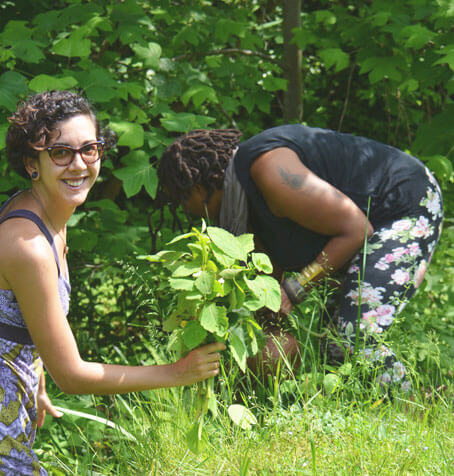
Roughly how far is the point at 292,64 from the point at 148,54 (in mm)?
1717

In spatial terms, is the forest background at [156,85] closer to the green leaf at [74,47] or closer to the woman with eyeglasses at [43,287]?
the green leaf at [74,47]

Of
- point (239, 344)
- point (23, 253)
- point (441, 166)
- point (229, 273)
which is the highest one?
point (23, 253)

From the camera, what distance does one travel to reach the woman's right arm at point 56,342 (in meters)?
1.57

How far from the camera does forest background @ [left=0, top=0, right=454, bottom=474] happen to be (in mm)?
2748

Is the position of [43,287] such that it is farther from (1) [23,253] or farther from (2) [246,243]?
(2) [246,243]

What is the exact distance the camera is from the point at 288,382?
231 cm

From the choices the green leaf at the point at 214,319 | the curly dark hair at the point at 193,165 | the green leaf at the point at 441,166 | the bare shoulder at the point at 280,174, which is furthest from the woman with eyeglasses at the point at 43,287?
the green leaf at the point at 441,166

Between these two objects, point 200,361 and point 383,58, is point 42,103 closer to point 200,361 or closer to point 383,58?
point 200,361

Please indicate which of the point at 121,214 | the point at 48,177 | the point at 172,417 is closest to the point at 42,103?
the point at 48,177

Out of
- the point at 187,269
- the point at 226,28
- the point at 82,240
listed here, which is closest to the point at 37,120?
the point at 187,269

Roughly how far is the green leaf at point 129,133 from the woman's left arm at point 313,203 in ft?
2.00

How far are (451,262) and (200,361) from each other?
251cm

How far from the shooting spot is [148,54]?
313 centimetres

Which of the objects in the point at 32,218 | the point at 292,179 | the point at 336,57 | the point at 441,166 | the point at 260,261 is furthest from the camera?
the point at 336,57
